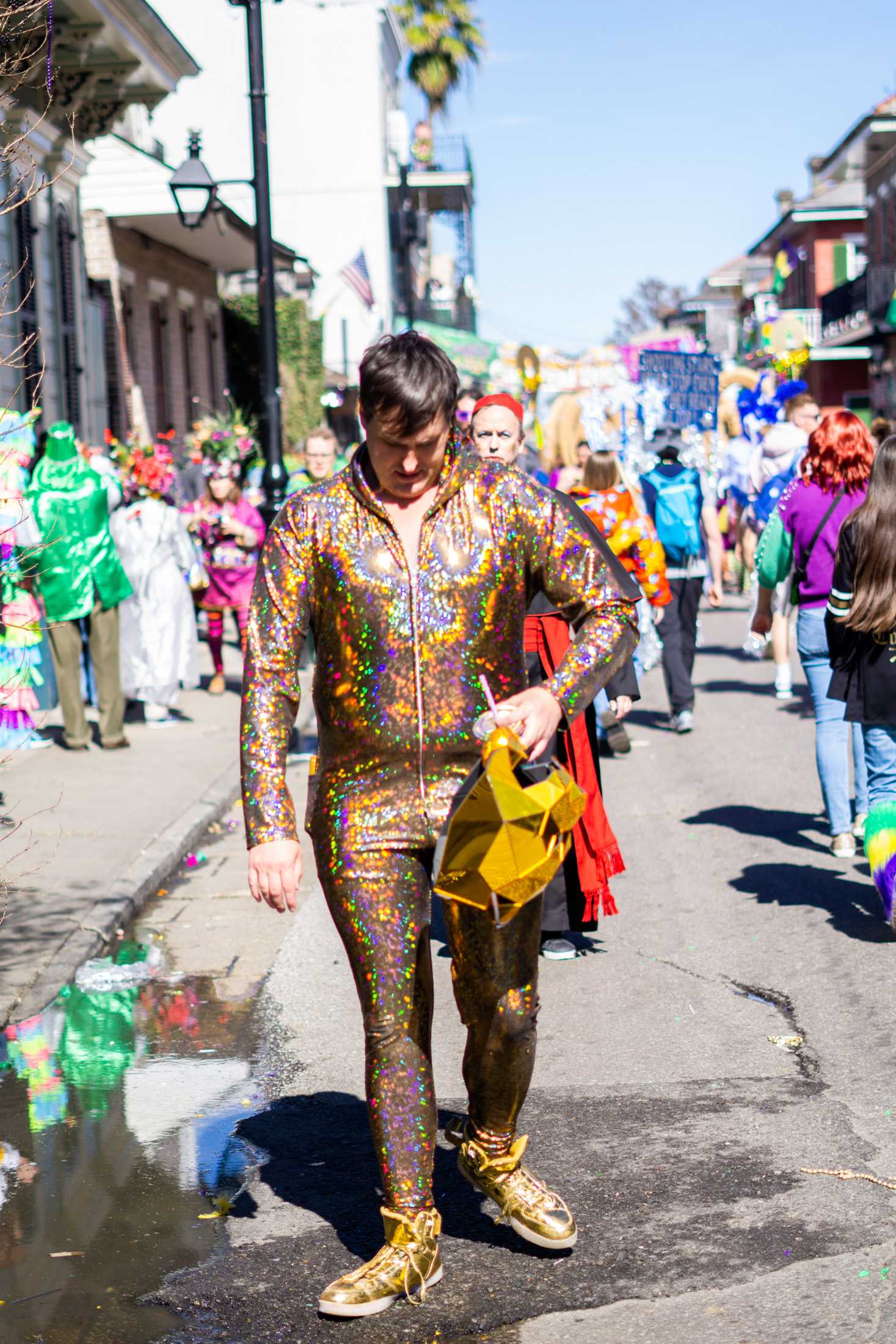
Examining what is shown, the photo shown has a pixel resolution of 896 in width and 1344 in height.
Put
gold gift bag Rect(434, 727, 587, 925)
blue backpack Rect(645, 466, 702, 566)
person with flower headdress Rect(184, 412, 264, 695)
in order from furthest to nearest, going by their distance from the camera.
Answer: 1. person with flower headdress Rect(184, 412, 264, 695)
2. blue backpack Rect(645, 466, 702, 566)
3. gold gift bag Rect(434, 727, 587, 925)

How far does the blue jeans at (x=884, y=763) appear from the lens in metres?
6.40

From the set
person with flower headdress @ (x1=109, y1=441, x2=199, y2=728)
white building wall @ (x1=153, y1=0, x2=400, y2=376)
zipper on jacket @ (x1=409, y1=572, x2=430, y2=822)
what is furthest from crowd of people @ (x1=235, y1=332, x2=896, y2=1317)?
white building wall @ (x1=153, y1=0, x2=400, y2=376)

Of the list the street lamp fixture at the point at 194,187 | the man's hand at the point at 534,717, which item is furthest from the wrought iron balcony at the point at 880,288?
the man's hand at the point at 534,717

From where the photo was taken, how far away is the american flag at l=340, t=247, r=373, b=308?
3434cm

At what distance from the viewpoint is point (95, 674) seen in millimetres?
11391

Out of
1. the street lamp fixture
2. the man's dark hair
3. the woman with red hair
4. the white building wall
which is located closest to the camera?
the man's dark hair

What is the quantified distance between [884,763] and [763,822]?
2.18m

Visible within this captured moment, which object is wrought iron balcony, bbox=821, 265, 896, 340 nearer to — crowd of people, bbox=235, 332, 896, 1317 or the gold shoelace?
crowd of people, bbox=235, 332, 896, 1317

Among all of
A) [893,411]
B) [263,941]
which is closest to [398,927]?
[263,941]

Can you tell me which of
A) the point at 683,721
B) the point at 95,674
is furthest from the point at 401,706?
the point at 683,721

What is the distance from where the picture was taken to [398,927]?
3.42 meters

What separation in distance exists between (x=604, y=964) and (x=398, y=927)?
291 centimetres

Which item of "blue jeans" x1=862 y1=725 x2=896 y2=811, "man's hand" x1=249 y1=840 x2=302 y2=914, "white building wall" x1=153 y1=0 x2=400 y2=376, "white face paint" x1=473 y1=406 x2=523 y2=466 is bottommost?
"blue jeans" x1=862 y1=725 x2=896 y2=811

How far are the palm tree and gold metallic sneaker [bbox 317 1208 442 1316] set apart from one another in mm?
46989
